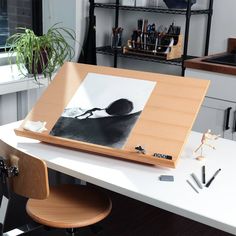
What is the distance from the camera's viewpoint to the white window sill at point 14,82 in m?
2.67

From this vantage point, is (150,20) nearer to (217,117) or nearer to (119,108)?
(217,117)

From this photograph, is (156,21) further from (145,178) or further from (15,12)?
(145,178)

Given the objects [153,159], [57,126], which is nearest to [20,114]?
[57,126]

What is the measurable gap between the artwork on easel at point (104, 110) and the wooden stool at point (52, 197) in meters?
0.29

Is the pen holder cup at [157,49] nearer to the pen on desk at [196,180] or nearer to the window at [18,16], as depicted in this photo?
the window at [18,16]

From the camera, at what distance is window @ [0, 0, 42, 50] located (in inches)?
128

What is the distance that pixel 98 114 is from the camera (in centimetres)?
177

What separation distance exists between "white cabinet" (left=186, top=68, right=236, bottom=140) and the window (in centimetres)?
136

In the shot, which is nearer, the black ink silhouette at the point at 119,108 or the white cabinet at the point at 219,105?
the black ink silhouette at the point at 119,108

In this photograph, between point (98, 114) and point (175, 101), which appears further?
point (98, 114)

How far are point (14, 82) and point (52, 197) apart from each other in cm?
112

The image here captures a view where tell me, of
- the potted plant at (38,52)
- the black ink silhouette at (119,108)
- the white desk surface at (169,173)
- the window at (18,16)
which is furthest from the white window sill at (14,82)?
the black ink silhouette at (119,108)

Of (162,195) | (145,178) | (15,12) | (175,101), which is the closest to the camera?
(162,195)

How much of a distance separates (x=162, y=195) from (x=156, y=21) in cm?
247
